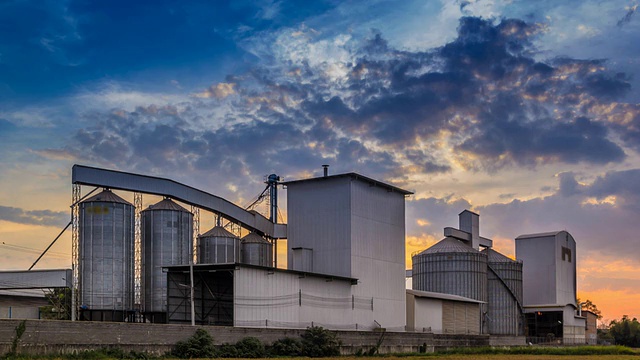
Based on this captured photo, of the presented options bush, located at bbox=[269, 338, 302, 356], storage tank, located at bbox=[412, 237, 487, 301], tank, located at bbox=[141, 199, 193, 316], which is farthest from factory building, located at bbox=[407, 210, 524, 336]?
bush, located at bbox=[269, 338, 302, 356]

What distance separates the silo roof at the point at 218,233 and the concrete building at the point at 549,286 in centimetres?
4907

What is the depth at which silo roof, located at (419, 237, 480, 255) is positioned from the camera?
8981cm

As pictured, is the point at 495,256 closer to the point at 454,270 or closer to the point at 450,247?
the point at 450,247

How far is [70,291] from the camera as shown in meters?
57.9

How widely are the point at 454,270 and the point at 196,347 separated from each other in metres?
49.9

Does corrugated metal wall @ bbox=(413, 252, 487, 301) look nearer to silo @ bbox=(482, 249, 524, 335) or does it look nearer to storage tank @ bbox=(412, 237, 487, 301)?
storage tank @ bbox=(412, 237, 487, 301)

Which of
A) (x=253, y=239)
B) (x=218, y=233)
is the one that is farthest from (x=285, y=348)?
(x=253, y=239)

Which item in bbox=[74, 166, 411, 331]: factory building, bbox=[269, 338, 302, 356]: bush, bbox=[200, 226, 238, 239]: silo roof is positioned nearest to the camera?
bbox=[269, 338, 302, 356]: bush

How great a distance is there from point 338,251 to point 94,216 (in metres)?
19.4

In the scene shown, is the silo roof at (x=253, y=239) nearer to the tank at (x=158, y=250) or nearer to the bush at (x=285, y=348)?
the tank at (x=158, y=250)

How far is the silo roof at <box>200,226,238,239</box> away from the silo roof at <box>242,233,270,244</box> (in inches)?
70.9

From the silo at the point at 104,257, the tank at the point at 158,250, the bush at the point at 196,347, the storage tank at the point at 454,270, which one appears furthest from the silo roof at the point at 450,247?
the bush at the point at 196,347

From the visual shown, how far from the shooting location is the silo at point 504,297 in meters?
→ 91.8

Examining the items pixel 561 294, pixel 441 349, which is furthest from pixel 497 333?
pixel 441 349
